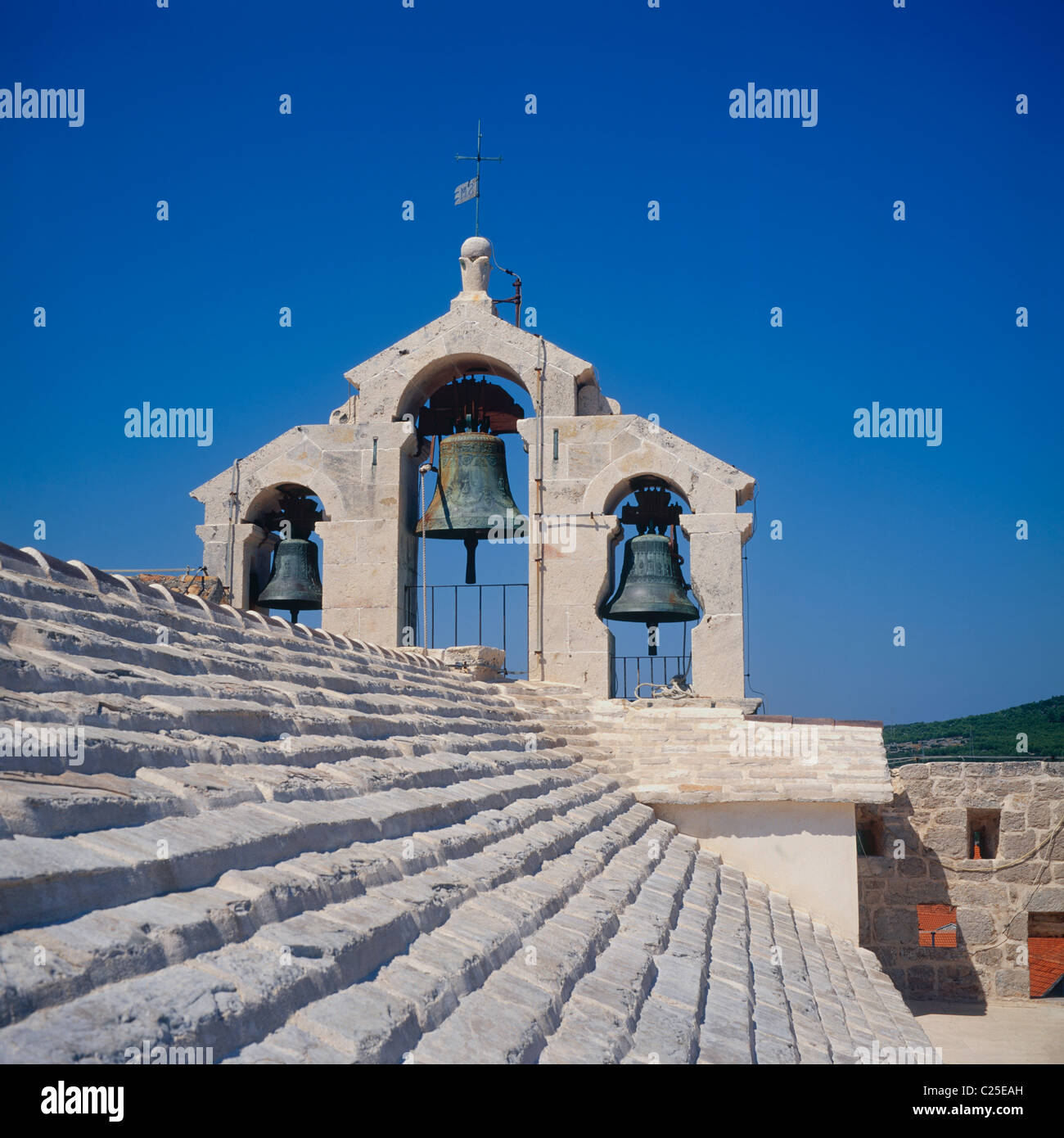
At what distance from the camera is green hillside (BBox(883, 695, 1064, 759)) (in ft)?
60.8

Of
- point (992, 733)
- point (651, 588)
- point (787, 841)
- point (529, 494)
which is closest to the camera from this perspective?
point (787, 841)

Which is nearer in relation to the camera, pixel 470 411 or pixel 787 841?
pixel 787 841

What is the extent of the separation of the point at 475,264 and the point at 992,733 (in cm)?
1644

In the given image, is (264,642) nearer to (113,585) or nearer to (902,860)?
(113,585)

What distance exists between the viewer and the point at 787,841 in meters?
7.89

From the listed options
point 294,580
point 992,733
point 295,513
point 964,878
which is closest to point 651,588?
point 294,580

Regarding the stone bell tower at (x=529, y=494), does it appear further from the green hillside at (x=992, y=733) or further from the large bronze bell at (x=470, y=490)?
the green hillside at (x=992, y=733)

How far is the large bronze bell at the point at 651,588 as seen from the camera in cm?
945

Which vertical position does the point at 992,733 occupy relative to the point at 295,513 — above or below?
below

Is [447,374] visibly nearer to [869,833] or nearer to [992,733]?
[869,833]

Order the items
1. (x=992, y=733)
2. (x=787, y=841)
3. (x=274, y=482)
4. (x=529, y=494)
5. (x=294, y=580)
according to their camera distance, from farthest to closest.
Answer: (x=992, y=733) → (x=274, y=482) → (x=294, y=580) → (x=529, y=494) → (x=787, y=841)
